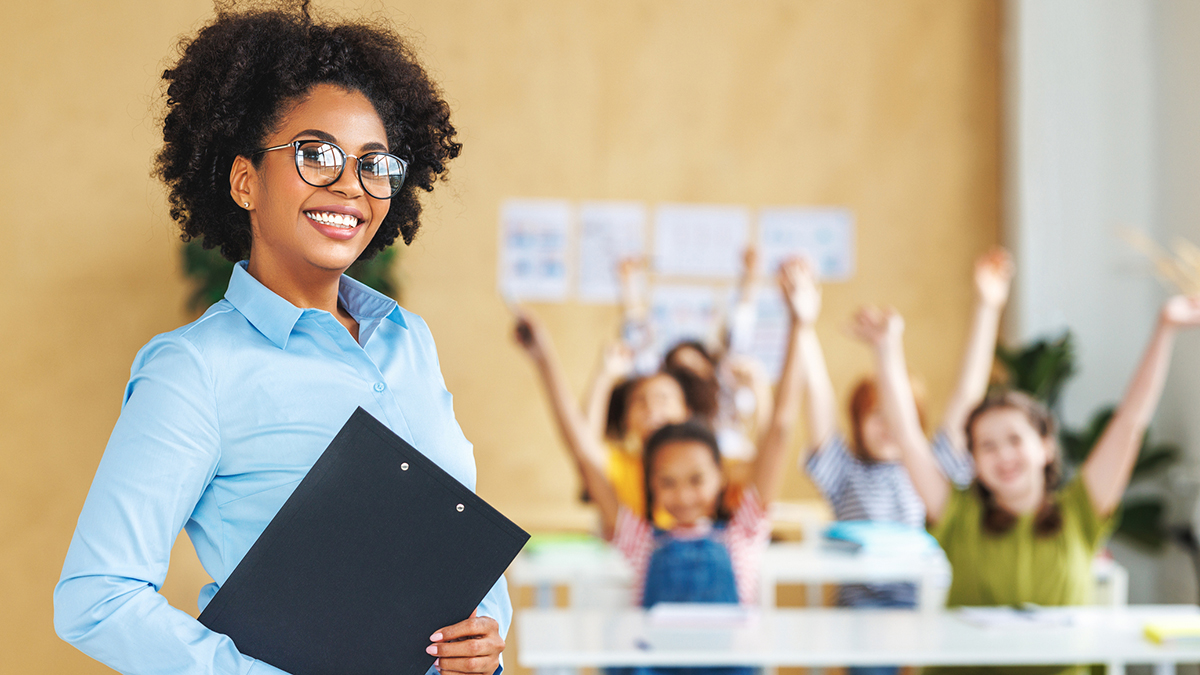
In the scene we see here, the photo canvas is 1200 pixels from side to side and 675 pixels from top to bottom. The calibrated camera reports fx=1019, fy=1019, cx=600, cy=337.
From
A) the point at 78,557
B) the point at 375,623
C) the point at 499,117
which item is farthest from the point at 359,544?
the point at 499,117

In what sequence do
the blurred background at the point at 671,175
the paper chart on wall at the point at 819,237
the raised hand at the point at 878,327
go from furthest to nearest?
the paper chart on wall at the point at 819,237 < the blurred background at the point at 671,175 < the raised hand at the point at 878,327

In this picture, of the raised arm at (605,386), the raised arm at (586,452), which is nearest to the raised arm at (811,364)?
the raised arm at (586,452)

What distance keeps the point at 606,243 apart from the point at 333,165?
170 inches

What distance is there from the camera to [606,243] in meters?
5.08

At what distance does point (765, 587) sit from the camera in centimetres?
322

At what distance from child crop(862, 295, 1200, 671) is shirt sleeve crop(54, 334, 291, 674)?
220 cm

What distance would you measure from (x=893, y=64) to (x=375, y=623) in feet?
16.4

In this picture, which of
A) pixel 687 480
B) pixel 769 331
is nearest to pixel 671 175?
pixel 769 331

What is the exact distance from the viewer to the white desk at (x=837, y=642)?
7.12ft

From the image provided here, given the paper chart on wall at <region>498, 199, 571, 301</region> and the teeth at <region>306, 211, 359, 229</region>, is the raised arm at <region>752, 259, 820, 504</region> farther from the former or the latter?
the paper chart on wall at <region>498, 199, 571, 301</region>

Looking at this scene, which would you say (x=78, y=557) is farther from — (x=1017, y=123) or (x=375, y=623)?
(x=1017, y=123)

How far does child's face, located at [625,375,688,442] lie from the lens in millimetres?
3271

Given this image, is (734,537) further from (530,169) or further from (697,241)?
(530,169)

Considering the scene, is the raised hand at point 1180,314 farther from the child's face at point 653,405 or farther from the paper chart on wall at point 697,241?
the paper chart on wall at point 697,241
